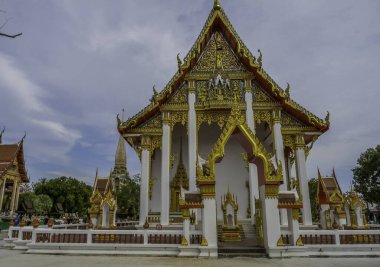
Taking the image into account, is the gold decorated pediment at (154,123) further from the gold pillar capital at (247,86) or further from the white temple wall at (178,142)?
the gold pillar capital at (247,86)

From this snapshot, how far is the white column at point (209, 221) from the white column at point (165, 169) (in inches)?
137

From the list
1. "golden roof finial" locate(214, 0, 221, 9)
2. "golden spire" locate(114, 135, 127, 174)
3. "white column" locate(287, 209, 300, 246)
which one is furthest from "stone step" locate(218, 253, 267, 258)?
"golden spire" locate(114, 135, 127, 174)

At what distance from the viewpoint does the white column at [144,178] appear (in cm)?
1099

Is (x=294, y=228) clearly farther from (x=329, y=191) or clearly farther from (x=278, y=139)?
(x=278, y=139)

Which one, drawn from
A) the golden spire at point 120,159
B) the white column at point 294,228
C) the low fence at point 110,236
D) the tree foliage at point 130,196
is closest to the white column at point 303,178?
the white column at point 294,228

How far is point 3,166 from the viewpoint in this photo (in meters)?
24.5

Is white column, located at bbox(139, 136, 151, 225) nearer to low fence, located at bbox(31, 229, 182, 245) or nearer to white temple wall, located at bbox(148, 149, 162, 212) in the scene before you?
white temple wall, located at bbox(148, 149, 162, 212)

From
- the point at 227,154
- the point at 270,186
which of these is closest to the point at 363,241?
the point at 270,186

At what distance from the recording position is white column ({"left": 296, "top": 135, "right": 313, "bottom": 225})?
36.3 ft

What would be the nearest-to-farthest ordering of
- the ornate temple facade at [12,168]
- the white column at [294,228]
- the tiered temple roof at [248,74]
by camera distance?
the white column at [294,228], the tiered temple roof at [248,74], the ornate temple facade at [12,168]

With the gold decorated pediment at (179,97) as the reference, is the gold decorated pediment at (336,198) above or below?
below

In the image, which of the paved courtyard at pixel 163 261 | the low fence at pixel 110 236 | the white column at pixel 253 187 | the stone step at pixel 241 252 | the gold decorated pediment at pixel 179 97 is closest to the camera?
the paved courtyard at pixel 163 261

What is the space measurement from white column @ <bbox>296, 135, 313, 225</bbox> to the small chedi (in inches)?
1.4

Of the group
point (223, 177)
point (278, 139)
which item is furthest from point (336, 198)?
point (223, 177)
